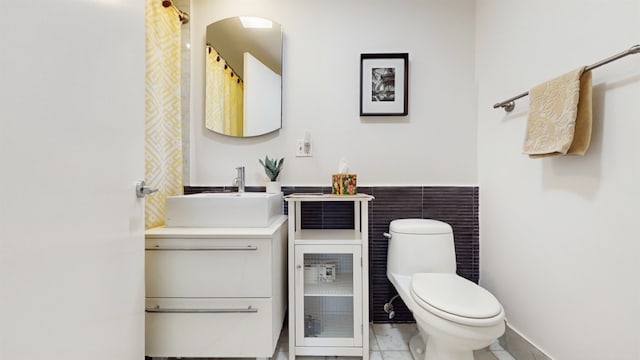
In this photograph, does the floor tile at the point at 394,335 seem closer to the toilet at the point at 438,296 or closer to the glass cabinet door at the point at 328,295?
the toilet at the point at 438,296

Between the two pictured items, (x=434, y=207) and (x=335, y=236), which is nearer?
(x=335, y=236)

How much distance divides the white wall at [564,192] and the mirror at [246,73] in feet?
4.31

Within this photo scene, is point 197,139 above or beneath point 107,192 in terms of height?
above

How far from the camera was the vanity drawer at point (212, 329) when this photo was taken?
1.28 metres

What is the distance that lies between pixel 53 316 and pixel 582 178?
5.97 feet

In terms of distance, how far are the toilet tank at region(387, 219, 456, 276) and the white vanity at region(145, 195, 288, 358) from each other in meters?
0.74

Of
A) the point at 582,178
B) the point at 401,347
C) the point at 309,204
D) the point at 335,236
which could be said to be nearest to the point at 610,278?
the point at 582,178

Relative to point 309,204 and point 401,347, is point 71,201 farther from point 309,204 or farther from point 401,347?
point 401,347

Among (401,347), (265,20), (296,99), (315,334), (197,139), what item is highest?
(265,20)

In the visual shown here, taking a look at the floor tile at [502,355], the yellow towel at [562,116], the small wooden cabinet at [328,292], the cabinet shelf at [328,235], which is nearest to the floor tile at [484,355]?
the floor tile at [502,355]

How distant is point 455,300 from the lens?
121 cm

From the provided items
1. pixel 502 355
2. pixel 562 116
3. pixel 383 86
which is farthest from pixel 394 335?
pixel 383 86

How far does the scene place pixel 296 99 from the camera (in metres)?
1.84

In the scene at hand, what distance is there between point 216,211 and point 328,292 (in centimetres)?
71
